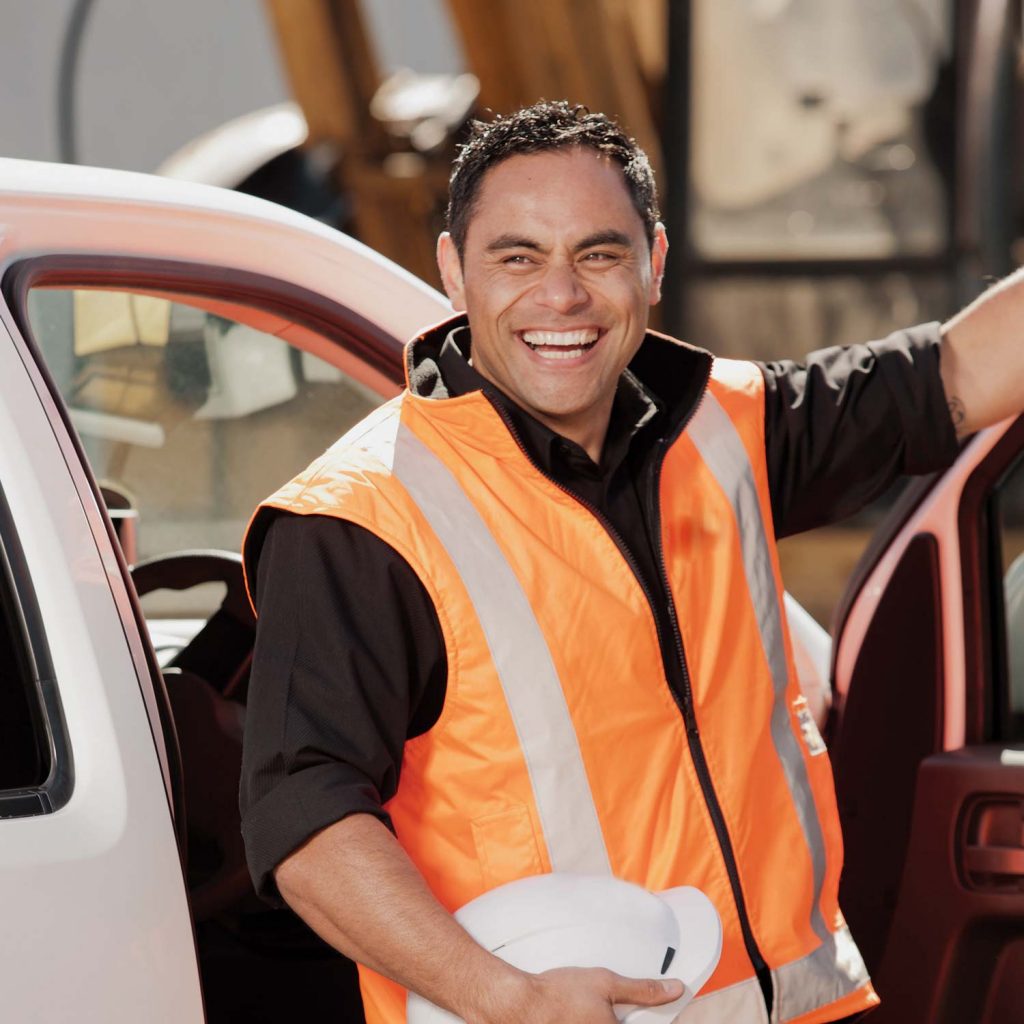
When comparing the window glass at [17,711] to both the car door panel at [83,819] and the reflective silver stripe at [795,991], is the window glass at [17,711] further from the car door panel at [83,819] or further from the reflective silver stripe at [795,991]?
the reflective silver stripe at [795,991]

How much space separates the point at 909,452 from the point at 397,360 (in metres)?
0.66

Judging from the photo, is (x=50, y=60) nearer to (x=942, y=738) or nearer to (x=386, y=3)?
(x=386, y=3)

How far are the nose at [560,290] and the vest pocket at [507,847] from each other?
0.54 meters

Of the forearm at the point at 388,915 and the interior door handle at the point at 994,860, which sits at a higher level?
the forearm at the point at 388,915

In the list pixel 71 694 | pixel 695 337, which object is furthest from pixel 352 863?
pixel 695 337

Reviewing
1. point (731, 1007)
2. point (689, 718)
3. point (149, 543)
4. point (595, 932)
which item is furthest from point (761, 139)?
point (595, 932)

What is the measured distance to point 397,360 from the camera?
2.41m

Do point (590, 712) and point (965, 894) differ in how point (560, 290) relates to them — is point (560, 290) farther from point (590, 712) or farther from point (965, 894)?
point (965, 894)

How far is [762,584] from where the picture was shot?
2.04m

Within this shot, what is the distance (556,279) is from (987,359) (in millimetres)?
561

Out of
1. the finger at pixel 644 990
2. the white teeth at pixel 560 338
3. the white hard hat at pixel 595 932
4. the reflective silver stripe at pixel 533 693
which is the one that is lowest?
the finger at pixel 644 990

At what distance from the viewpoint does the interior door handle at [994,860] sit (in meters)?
2.39

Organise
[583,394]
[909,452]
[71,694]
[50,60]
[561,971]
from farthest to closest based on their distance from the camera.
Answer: [50,60] < [909,452] < [583,394] < [71,694] < [561,971]

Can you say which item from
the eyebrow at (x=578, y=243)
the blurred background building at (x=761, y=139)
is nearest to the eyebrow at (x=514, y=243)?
the eyebrow at (x=578, y=243)
